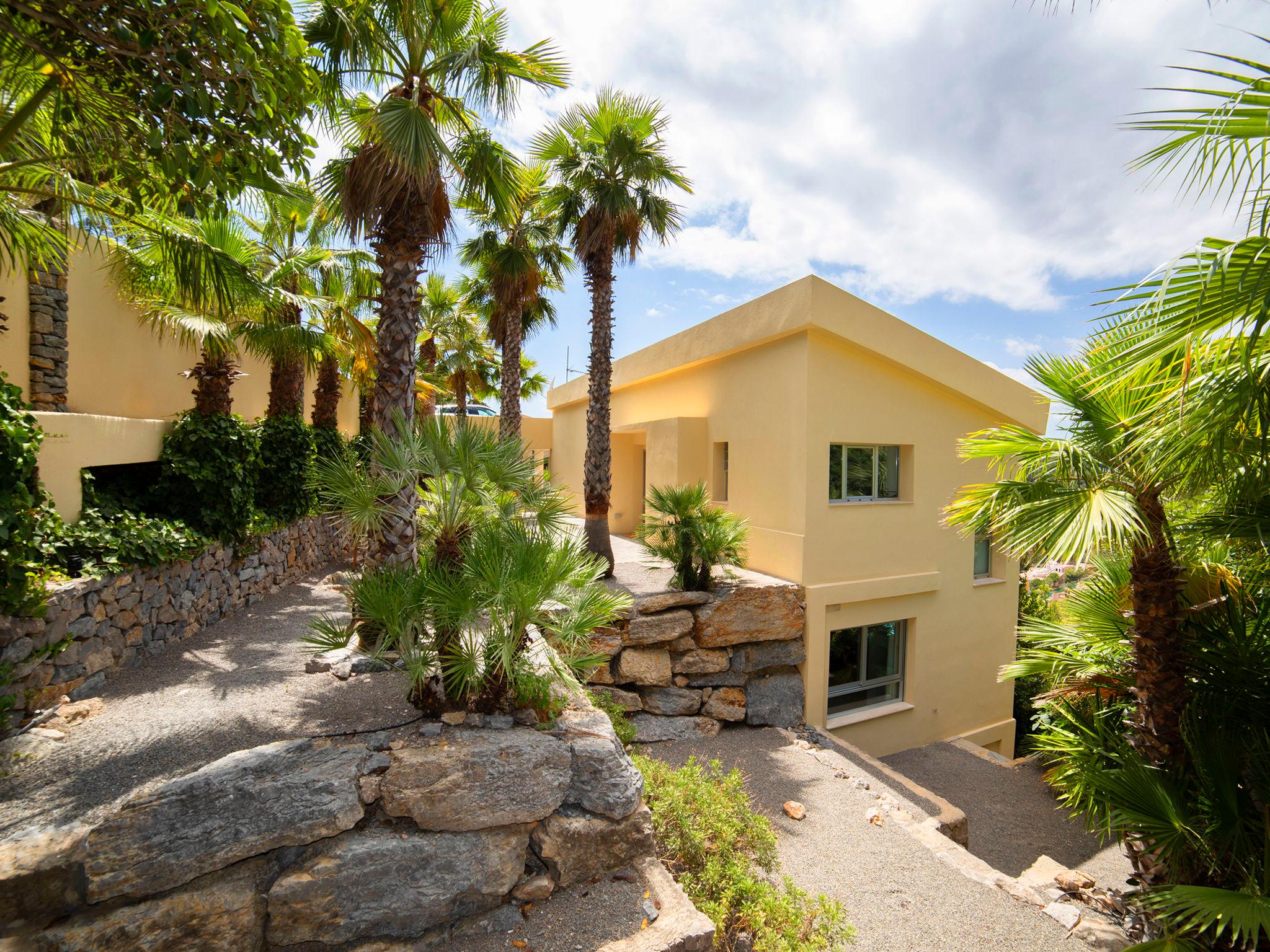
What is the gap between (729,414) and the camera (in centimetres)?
1085

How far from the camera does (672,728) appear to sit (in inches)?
319

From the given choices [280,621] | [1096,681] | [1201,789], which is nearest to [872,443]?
[1096,681]


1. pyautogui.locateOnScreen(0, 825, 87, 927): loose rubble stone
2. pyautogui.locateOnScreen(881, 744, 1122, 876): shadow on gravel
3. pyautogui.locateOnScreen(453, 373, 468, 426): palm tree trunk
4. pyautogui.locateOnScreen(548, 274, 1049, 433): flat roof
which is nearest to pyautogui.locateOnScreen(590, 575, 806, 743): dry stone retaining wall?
pyautogui.locateOnScreen(881, 744, 1122, 876): shadow on gravel

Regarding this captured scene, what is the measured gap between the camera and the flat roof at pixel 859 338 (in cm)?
870

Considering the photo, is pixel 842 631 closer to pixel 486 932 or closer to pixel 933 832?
pixel 933 832

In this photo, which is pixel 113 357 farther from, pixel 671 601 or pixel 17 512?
pixel 671 601

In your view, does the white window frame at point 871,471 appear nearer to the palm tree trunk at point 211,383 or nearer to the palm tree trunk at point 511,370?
the palm tree trunk at point 511,370

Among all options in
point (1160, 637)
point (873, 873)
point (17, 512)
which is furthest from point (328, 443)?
point (1160, 637)

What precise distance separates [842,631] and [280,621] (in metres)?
8.42

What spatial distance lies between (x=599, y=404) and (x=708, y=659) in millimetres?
4545

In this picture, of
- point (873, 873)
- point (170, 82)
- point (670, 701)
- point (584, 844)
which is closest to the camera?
point (170, 82)

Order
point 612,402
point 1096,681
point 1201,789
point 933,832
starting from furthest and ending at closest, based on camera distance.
Result: point 612,402 < point 933,832 < point 1096,681 < point 1201,789

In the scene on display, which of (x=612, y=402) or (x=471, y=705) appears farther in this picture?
(x=612, y=402)

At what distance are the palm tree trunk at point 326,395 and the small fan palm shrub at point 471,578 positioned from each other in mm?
7490
